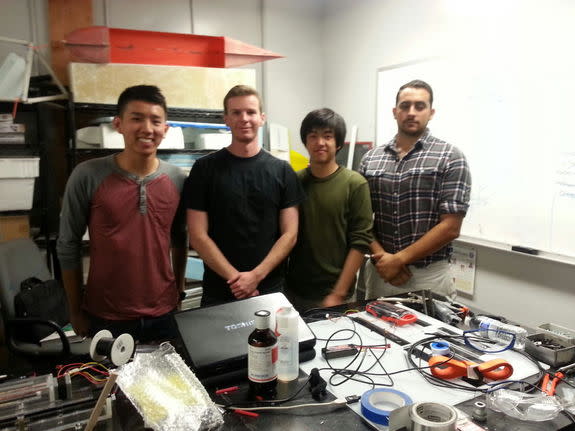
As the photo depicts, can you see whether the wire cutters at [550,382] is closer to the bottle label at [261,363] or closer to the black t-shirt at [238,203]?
the bottle label at [261,363]

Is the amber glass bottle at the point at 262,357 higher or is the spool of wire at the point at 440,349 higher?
the amber glass bottle at the point at 262,357

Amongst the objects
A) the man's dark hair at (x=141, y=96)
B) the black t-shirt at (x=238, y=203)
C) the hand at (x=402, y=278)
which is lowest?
the hand at (x=402, y=278)

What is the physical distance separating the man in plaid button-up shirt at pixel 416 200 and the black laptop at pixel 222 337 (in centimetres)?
89

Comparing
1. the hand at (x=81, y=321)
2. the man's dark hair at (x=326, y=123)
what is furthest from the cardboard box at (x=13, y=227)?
the man's dark hair at (x=326, y=123)

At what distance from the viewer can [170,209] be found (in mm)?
1742

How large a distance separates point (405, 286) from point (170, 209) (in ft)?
3.76

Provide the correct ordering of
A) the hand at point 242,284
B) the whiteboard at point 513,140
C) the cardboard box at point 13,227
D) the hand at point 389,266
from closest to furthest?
the hand at point 242,284 → the hand at point 389,266 → the whiteboard at point 513,140 → the cardboard box at point 13,227

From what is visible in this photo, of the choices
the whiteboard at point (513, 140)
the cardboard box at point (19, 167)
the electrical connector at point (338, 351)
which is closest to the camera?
the electrical connector at point (338, 351)

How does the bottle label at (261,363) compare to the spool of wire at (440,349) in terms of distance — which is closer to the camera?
the bottle label at (261,363)

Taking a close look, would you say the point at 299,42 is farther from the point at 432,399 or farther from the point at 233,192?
the point at 432,399

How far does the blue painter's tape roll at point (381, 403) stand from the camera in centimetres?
90

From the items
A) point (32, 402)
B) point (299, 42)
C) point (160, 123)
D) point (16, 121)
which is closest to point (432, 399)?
point (32, 402)

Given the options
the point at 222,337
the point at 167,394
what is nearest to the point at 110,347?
the point at 167,394

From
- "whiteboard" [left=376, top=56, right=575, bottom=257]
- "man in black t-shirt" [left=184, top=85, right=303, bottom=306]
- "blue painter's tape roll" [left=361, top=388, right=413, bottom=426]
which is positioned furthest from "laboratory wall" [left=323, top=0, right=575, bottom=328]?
"blue painter's tape roll" [left=361, top=388, right=413, bottom=426]
